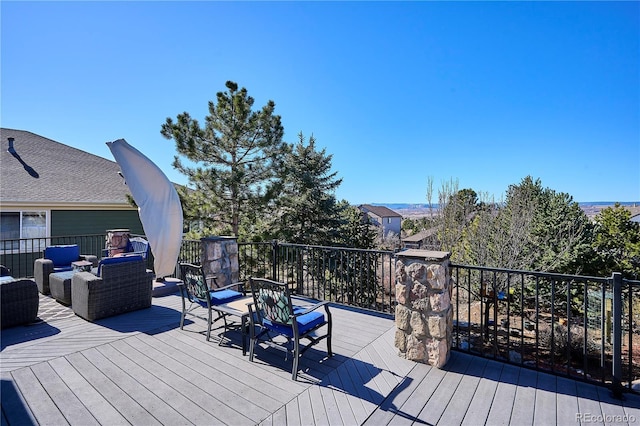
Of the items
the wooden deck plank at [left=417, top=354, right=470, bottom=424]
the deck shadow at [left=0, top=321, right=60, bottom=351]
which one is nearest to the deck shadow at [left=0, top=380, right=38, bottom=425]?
the deck shadow at [left=0, top=321, right=60, bottom=351]

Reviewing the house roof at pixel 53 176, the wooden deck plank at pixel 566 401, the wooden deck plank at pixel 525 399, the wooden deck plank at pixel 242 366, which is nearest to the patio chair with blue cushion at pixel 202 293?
the wooden deck plank at pixel 242 366

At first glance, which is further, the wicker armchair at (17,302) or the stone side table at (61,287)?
the stone side table at (61,287)

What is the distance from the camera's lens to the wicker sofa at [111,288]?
4.00m

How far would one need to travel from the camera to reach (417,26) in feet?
22.0

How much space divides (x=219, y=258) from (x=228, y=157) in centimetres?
601

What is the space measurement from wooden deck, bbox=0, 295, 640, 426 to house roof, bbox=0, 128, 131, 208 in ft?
22.8

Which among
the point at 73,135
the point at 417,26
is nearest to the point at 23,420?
the point at 417,26

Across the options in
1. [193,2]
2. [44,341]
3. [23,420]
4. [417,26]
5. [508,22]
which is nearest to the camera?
[23,420]

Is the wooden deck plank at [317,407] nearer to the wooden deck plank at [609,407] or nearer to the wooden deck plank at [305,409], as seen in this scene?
the wooden deck plank at [305,409]

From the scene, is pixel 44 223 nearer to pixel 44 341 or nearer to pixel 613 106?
pixel 44 341

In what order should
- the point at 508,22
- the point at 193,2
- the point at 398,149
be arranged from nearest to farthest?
the point at 193,2
the point at 508,22
the point at 398,149

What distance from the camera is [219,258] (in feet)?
16.9

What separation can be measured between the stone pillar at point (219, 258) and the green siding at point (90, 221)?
6744 millimetres

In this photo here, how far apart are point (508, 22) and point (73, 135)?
14.3m
